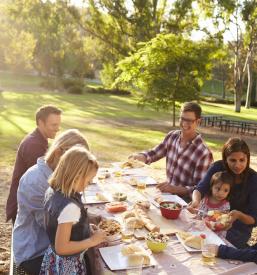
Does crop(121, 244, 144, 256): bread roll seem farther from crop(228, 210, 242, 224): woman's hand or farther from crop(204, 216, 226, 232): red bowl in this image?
crop(228, 210, 242, 224): woman's hand

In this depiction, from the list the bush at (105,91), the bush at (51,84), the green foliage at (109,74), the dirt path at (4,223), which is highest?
the green foliage at (109,74)

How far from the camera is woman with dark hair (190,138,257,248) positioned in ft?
14.6

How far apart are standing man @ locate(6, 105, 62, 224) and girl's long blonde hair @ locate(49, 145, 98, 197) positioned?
2.18m

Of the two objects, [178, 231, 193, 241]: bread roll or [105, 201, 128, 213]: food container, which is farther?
[105, 201, 128, 213]: food container

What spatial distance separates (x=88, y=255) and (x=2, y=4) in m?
31.5

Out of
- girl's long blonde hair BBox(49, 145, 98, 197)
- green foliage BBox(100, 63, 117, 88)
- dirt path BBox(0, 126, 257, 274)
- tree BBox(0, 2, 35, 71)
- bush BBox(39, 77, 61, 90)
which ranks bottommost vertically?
dirt path BBox(0, 126, 257, 274)

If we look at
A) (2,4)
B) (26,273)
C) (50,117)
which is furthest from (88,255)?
(2,4)

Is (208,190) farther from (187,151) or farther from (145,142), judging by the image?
(145,142)

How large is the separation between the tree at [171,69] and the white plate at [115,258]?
53.7 feet

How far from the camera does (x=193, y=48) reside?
63.7 ft

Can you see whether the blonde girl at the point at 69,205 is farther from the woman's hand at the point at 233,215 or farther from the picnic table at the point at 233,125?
the picnic table at the point at 233,125

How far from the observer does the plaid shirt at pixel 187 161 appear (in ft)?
17.8

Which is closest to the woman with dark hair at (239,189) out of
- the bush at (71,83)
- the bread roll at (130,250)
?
the bread roll at (130,250)

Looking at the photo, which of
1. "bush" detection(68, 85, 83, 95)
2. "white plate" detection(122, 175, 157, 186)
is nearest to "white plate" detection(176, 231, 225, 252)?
"white plate" detection(122, 175, 157, 186)
